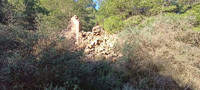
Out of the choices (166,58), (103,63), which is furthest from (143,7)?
(103,63)

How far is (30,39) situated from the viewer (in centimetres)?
281

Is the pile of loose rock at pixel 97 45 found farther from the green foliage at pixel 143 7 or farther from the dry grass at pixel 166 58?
the dry grass at pixel 166 58

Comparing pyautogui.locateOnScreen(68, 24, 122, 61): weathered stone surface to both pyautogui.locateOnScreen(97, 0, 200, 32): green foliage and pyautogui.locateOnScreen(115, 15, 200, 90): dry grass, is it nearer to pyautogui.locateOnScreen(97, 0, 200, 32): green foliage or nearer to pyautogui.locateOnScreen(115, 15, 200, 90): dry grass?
pyautogui.locateOnScreen(97, 0, 200, 32): green foliage

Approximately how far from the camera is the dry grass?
11.7ft

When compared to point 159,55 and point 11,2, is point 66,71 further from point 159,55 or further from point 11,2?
point 11,2

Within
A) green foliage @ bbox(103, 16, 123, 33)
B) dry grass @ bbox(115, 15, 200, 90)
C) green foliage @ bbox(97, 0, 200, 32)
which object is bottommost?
dry grass @ bbox(115, 15, 200, 90)

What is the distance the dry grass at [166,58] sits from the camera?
3.57 meters

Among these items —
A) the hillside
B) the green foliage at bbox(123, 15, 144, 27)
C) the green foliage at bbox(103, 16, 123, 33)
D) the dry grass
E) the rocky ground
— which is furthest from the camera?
the green foliage at bbox(103, 16, 123, 33)

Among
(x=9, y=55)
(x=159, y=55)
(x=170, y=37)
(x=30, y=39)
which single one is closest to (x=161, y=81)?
(x=159, y=55)

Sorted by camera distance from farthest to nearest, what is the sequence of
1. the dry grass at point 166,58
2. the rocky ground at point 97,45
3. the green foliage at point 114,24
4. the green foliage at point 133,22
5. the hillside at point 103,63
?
1. the green foliage at point 114,24
2. the green foliage at point 133,22
3. the rocky ground at point 97,45
4. the dry grass at point 166,58
5. the hillside at point 103,63

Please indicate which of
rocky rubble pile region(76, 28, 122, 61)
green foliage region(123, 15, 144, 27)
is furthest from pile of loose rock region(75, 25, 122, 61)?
green foliage region(123, 15, 144, 27)

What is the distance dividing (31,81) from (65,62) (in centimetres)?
85

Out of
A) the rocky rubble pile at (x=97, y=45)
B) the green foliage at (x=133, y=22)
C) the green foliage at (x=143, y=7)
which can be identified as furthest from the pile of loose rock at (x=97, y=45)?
the green foliage at (x=133, y=22)

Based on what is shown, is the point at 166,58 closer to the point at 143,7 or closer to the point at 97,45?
the point at 97,45
